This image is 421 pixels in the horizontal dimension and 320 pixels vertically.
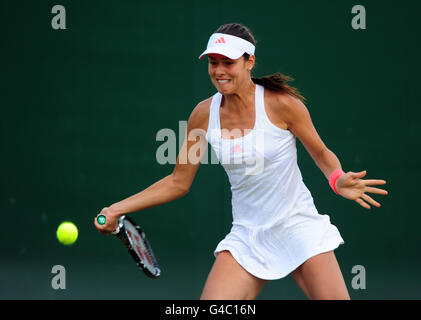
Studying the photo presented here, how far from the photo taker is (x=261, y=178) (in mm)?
3141

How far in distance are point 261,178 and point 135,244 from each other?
62 cm

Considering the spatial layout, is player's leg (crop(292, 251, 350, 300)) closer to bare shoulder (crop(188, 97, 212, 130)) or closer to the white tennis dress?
the white tennis dress

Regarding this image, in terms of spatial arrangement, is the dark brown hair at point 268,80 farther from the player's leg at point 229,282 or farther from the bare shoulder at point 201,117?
the player's leg at point 229,282

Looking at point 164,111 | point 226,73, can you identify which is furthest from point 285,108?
point 164,111

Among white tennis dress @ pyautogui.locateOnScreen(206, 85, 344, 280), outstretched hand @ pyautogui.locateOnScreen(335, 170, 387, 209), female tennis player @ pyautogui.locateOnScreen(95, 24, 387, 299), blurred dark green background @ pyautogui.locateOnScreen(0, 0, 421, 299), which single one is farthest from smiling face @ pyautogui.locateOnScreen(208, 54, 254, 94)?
blurred dark green background @ pyautogui.locateOnScreen(0, 0, 421, 299)

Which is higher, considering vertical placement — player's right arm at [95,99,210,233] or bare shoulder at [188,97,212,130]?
bare shoulder at [188,97,212,130]

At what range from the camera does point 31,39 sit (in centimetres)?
569

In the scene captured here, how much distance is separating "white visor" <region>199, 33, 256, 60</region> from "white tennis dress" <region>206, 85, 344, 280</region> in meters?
0.22

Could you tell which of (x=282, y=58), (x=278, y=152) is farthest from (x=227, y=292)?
(x=282, y=58)

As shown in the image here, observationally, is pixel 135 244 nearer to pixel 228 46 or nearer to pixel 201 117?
pixel 201 117

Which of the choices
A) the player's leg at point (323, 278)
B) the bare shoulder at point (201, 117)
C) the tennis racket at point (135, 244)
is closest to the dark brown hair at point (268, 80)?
the bare shoulder at point (201, 117)

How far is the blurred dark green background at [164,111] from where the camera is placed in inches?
223

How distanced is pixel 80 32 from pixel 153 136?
3.12 ft

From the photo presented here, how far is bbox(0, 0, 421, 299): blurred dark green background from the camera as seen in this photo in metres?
5.68
